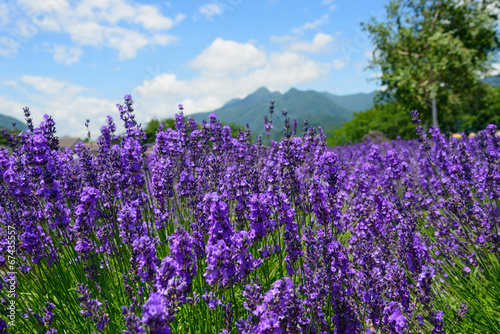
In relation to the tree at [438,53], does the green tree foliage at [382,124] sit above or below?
below

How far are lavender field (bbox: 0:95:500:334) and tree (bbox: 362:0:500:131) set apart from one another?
59.7ft

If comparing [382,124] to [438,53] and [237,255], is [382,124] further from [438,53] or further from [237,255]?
[237,255]

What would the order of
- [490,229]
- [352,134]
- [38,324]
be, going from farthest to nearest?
[352,134], [490,229], [38,324]

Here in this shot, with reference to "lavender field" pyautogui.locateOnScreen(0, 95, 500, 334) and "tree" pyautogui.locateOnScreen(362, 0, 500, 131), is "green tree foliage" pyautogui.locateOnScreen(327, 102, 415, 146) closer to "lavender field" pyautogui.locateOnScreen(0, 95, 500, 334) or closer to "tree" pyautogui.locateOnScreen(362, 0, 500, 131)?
"tree" pyautogui.locateOnScreen(362, 0, 500, 131)

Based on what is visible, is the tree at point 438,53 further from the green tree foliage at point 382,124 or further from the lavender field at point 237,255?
the lavender field at point 237,255

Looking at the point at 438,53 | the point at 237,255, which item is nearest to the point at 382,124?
the point at 438,53

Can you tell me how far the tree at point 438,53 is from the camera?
763 inches

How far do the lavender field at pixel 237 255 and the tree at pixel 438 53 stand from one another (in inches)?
716

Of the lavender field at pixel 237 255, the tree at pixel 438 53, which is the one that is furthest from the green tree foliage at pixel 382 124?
the lavender field at pixel 237 255

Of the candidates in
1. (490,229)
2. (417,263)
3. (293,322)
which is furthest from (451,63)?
(293,322)

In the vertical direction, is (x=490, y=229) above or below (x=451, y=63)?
below

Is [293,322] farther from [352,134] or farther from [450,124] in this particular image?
[450,124]

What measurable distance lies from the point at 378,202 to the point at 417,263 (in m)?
0.92

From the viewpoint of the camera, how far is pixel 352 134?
85.6ft
